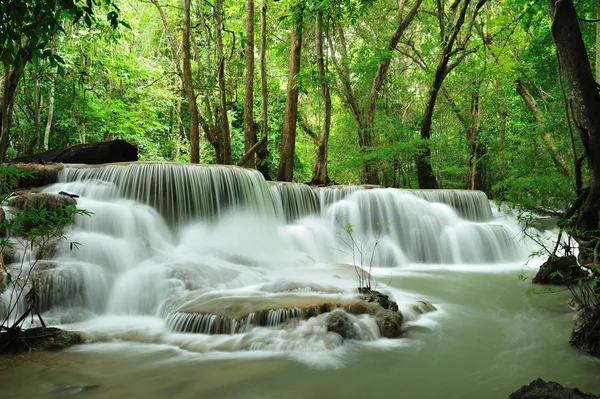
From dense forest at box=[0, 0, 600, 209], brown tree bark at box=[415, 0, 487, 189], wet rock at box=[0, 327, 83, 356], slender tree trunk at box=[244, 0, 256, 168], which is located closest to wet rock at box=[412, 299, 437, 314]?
wet rock at box=[0, 327, 83, 356]

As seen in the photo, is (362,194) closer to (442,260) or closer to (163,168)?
(442,260)

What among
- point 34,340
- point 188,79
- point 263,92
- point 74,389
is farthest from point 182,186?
point 74,389

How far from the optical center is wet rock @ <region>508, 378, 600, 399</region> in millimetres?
2398

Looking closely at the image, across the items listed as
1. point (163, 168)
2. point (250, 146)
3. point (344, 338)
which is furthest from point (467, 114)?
point (344, 338)

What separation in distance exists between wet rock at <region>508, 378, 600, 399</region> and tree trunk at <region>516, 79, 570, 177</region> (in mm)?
6620

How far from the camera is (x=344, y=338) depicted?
171 inches


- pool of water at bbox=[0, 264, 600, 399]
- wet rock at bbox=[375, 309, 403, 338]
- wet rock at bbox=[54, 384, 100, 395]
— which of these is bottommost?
pool of water at bbox=[0, 264, 600, 399]

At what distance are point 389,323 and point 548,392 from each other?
209cm

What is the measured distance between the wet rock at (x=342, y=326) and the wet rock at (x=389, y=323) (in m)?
0.31

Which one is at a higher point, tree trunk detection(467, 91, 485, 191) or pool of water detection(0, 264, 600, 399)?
tree trunk detection(467, 91, 485, 191)

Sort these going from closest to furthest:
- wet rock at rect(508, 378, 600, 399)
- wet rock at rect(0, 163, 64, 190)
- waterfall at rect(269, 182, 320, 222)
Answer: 1. wet rock at rect(508, 378, 600, 399)
2. wet rock at rect(0, 163, 64, 190)
3. waterfall at rect(269, 182, 320, 222)

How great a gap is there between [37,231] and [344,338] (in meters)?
3.25

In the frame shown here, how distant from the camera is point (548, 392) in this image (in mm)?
2473

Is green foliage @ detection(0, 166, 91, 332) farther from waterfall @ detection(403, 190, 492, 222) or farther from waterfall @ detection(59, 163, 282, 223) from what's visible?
waterfall @ detection(403, 190, 492, 222)
